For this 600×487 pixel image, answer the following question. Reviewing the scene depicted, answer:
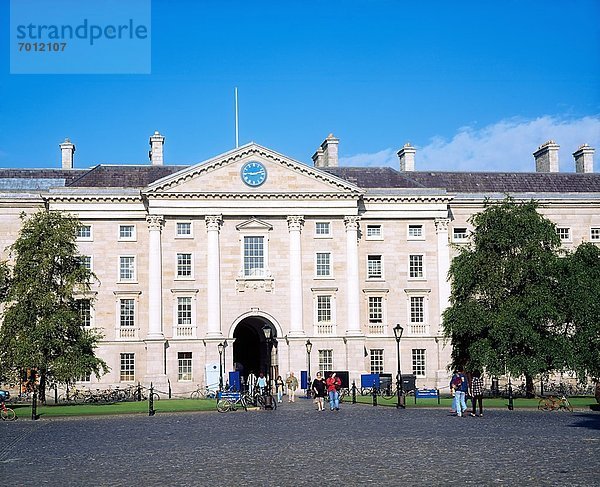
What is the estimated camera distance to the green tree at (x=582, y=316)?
1992 inches

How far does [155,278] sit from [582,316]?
2768 cm

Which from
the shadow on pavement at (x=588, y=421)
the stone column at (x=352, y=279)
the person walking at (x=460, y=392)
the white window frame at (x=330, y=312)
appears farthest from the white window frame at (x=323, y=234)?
the shadow on pavement at (x=588, y=421)

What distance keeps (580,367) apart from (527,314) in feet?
13.0

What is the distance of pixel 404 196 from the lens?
222ft

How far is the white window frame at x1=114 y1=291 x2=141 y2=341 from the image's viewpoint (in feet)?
211

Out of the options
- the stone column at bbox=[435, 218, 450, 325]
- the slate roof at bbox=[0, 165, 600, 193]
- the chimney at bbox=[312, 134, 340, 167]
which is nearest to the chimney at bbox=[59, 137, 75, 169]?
the slate roof at bbox=[0, 165, 600, 193]

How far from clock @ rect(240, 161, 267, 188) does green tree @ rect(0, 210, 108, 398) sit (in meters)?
14.6

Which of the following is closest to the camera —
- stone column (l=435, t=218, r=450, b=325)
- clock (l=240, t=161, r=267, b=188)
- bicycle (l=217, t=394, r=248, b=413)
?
bicycle (l=217, t=394, r=248, b=413)

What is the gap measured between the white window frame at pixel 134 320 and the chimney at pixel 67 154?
14072 millimetres

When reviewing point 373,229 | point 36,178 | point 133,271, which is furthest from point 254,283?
point 36,178

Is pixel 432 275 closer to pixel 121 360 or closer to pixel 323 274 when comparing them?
pixel 323 274

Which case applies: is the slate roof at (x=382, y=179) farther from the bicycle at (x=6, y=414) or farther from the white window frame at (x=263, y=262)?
the bicycle at (x=6, y=414)

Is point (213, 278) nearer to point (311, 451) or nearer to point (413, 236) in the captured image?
point (413, 236)

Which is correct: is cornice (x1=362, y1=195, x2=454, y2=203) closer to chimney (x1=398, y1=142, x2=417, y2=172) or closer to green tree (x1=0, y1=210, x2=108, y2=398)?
chimney (x1=398, y1=142, x2=417, y2=172)
